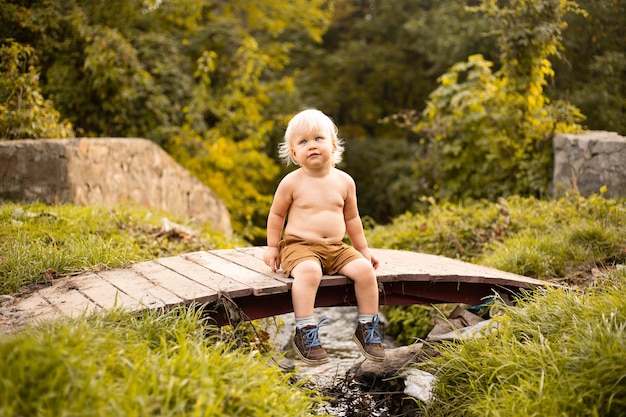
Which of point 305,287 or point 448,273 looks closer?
point 305,287

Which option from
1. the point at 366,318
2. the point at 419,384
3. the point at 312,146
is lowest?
the point at 419,384

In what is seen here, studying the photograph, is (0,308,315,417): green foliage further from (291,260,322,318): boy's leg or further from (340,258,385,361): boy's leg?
(340,258,385,361): boy's leg

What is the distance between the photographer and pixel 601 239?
5391 millimetres

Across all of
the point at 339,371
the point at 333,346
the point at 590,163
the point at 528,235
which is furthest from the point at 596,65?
the point at 339,371

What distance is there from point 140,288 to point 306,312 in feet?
3.40

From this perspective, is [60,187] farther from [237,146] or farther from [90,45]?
[237,146]

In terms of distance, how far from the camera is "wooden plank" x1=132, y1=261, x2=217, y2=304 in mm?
3561

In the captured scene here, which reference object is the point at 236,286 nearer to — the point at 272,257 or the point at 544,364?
the point at 272,257

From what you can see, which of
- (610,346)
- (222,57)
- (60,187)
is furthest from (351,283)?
(222,57)

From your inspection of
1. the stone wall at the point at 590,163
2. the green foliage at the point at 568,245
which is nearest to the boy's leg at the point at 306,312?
the green foliage at the point at 568,245

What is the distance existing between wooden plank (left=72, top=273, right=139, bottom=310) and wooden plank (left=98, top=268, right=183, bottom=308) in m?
0.04

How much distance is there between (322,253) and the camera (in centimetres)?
392

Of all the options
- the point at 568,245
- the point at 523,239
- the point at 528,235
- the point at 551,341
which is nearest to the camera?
the point at 551,341

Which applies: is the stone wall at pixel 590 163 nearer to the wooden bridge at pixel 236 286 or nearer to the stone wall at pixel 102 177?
the wooden bridge at pixel 236 286
